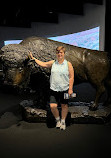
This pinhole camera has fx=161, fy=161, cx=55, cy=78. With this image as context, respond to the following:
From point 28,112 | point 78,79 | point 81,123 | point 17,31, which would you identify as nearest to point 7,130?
point 28,112

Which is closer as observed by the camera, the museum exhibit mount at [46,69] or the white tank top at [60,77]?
the white tank top at [60,77]

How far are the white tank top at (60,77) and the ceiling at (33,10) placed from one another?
3.00 meters

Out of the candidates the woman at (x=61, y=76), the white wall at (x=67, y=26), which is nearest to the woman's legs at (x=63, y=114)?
the woman at (x=61, y=76)

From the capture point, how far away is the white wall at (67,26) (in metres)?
5.02

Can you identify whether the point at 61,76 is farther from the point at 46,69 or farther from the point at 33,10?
the point at 33,10

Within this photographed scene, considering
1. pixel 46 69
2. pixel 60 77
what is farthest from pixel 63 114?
pixel 46 69

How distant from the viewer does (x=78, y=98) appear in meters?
4.27

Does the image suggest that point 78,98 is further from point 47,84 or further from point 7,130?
point 7,130

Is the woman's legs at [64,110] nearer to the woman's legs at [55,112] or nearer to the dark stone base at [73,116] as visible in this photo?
the woman's legs at [55,112]

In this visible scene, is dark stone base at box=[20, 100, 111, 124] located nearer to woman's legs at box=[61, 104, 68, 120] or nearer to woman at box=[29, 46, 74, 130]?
woman's legs at box=[61, 104, 68, 120]

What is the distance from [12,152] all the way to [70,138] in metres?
0.79

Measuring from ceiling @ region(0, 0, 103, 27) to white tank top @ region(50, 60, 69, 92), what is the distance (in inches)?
118

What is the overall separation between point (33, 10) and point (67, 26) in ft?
5.30

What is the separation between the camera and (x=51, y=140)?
2.18 m
